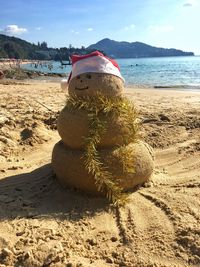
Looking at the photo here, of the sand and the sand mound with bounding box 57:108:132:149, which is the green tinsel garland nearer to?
the sand mound with bounding box 57:108:132:149

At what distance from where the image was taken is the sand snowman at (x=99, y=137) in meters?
4.41

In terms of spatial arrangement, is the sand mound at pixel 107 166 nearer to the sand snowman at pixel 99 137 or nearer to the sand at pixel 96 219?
the sand snowman at pixel 99 137

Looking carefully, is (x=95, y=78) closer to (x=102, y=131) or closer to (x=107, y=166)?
(x=102, y=131)

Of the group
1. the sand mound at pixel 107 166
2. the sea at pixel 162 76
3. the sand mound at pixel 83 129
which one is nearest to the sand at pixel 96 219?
the sand mound at pixel 107 166

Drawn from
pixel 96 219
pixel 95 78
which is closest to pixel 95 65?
pixel 95 78

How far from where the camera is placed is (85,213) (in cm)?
416

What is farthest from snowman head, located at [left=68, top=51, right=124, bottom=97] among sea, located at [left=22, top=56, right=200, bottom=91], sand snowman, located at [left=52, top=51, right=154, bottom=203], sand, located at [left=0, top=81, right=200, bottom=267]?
sea, located at [left=22, top=56, right=200, bottom=91]

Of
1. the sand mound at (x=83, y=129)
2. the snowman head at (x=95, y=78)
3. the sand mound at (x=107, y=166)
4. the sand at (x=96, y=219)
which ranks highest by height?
the snowman head at (x=95, y=78)

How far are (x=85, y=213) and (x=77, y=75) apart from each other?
1669 millimetres

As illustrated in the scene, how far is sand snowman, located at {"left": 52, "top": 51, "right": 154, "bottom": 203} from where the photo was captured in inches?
173

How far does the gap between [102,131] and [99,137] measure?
0.25 ft

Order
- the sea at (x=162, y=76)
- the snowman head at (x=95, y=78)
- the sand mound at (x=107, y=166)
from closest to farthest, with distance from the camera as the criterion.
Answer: the sand mound at (x=107, y=166) → the snowman head at (x=95, y=78) → the sea at (x=162, y=76)

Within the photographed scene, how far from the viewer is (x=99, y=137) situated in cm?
444

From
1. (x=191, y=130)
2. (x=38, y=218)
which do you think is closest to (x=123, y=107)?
(x=38, y=218)
